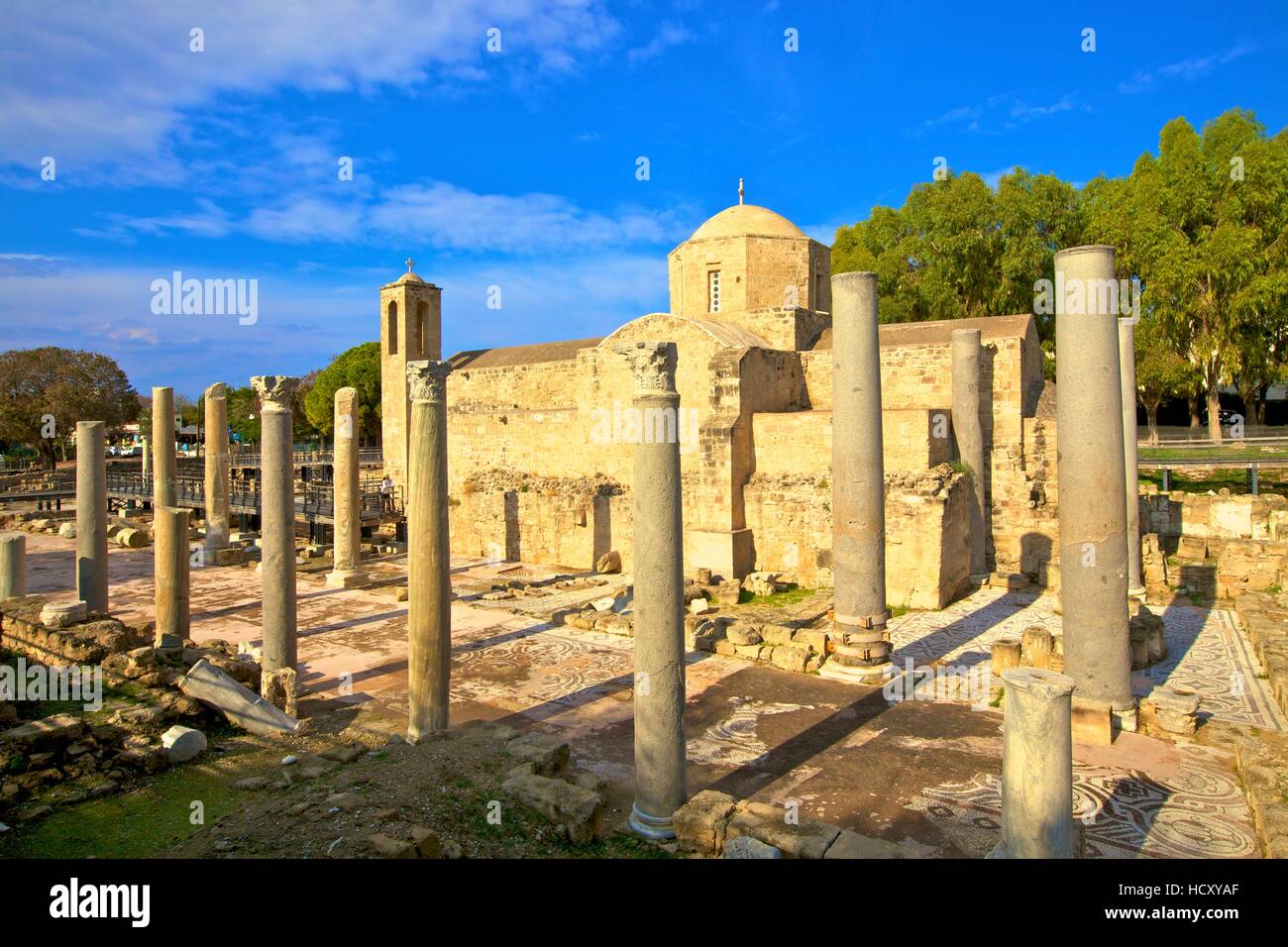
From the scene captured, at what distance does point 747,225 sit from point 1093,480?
1506 cm

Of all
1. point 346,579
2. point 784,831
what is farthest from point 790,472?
point 784,831

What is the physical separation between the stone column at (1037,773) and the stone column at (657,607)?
2.23 metres

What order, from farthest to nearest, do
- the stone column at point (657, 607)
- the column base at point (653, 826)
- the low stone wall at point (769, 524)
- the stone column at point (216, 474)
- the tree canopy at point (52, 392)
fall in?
the tree canopy at point (52, 392)
the stone column at point (216, 474)
the low stone wall at point (769, 524)
the stone column at point (657, 607)
the column base at point (653, 826)

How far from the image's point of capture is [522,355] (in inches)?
1123

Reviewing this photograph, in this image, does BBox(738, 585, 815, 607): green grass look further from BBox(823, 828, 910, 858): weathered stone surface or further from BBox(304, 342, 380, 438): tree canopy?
BBox(304, 342, 380, 438): tree canopy

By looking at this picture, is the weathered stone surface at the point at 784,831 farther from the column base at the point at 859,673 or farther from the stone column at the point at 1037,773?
the column base at the point at 859,673

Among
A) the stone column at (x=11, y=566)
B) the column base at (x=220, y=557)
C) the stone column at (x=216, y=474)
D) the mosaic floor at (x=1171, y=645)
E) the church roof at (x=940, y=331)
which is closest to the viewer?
the mosaic floor at (x=1171, y=645)

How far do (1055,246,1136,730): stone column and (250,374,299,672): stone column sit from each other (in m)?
8.56

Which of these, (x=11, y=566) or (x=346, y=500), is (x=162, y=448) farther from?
(x=11, y=566)

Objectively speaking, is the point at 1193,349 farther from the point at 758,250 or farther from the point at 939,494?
the point at 939,494

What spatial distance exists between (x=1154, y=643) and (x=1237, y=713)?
189 centimetres

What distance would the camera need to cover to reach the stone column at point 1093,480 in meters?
7.64

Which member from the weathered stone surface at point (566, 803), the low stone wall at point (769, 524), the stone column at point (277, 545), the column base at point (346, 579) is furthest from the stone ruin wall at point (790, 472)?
the weathered stone surface at point (566, 803)

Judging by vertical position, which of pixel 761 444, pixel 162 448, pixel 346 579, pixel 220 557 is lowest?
pixel 346 579
